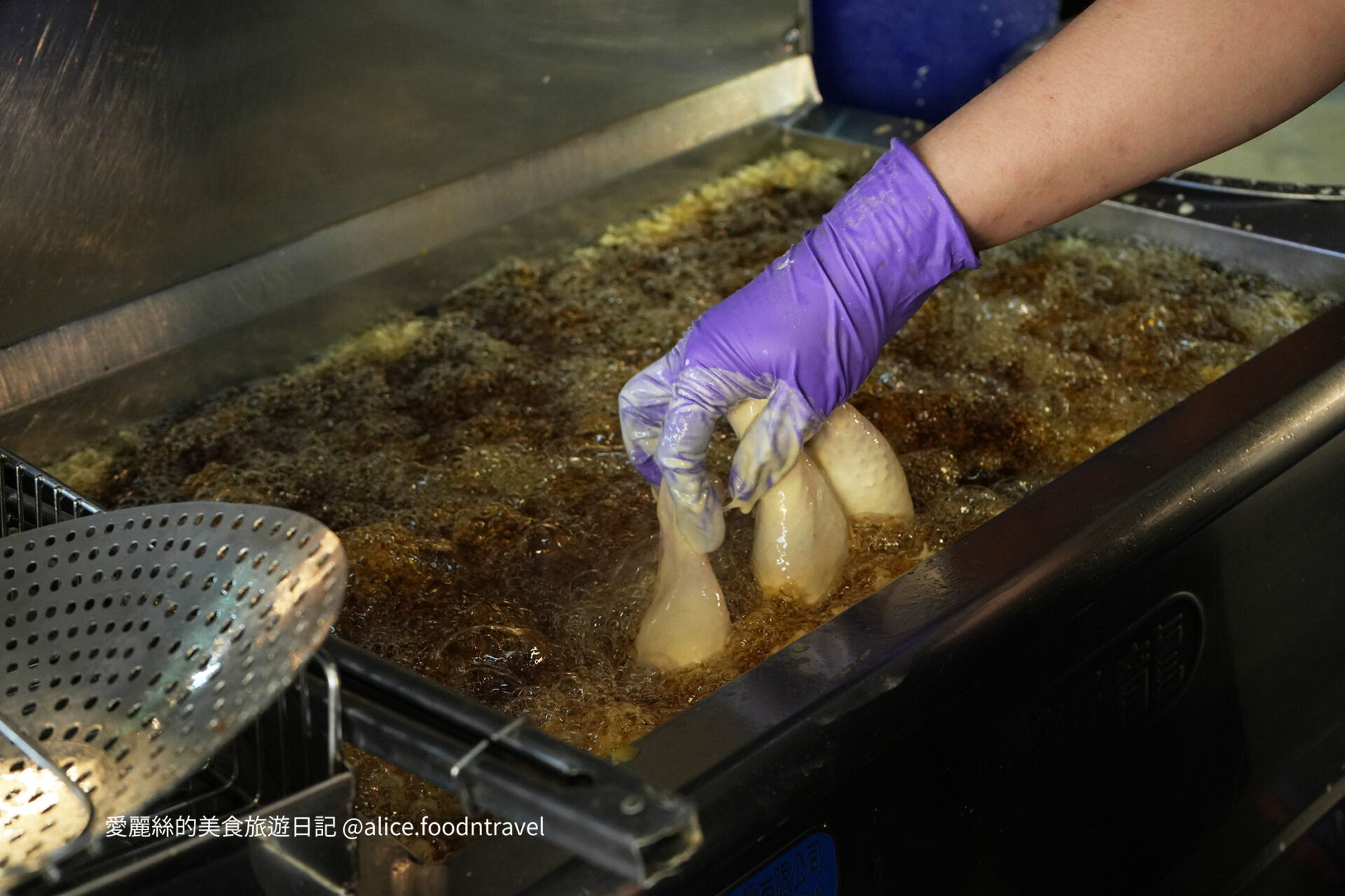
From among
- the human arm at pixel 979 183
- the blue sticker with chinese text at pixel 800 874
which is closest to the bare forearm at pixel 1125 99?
the human arm at pixel 979 183

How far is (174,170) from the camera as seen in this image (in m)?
1.58

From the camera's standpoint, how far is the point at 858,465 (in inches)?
51.4

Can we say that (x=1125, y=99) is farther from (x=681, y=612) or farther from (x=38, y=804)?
(x=38, y=804)

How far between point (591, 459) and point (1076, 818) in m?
0.73

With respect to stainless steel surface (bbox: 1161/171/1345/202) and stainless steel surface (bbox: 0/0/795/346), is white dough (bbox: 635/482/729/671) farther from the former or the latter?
stainless steel surface (bbox: 1161/171/1345/202)

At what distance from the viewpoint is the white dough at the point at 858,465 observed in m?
1.30

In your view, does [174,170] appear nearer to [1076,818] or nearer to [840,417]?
[840,417]

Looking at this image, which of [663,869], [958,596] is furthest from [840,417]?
[663,869]

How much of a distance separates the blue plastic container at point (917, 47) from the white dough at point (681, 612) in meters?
1.61

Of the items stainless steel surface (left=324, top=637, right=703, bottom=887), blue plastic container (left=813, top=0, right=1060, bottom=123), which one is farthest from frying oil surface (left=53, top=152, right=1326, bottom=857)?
blue plastic container (left=813, top=0, right=1060, bottom=123)

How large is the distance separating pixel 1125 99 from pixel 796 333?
1.32 ft

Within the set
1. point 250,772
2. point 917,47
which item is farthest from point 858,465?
point 917,47

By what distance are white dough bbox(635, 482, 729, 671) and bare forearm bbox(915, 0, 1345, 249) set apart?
1.46ft

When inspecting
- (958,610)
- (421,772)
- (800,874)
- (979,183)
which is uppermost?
(979,183)
